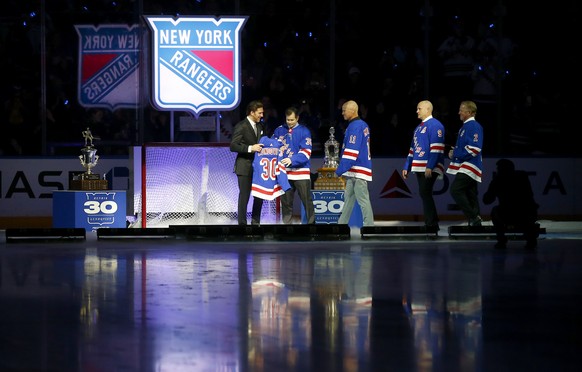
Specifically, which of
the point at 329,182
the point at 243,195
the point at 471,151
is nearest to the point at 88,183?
the point at 243,195

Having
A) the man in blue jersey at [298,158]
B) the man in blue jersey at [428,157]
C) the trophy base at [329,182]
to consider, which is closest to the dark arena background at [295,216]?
the man in blue jersey at [428,157]

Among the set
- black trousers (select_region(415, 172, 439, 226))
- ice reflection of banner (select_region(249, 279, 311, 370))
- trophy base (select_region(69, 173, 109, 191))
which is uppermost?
trophy base (select_region(69, 173, 109, 191))

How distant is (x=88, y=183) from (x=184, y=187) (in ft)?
4.90

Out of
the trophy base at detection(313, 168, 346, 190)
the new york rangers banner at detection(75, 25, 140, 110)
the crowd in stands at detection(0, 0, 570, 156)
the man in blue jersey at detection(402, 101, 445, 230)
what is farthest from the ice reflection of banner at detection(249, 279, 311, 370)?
the new york rangers banner at detection(75, 25, 140, 110)

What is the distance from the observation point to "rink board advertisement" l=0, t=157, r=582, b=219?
2062cm

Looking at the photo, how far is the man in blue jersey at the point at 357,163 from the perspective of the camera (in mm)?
16812

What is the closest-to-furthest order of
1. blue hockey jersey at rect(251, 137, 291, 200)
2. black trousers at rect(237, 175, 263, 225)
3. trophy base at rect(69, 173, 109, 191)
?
black trousers at rect(237, 175, 263, 225) < blue hockey jersey at rect(251, 137, 291, 200) < trophy base at rect(69, 173, 109, 191)

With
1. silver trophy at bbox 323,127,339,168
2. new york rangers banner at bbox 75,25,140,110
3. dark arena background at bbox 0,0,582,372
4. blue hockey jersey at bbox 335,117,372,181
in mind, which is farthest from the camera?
new york rangers banner at bbox 75,25,140,110

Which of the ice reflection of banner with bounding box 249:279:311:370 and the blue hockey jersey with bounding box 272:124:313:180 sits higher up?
A: the blue hockey jersey with bounding box 272:124:313:180

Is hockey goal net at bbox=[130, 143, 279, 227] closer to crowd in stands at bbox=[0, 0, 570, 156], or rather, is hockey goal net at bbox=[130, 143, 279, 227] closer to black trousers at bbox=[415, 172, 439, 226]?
black trousers at bbox=[415, 172, 439, 226]

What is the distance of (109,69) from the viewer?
2245cm

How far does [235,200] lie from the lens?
741 inches

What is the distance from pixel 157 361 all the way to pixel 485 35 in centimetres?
1727

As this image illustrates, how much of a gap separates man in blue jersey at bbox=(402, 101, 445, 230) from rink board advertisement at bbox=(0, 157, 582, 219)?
4.55 meters
